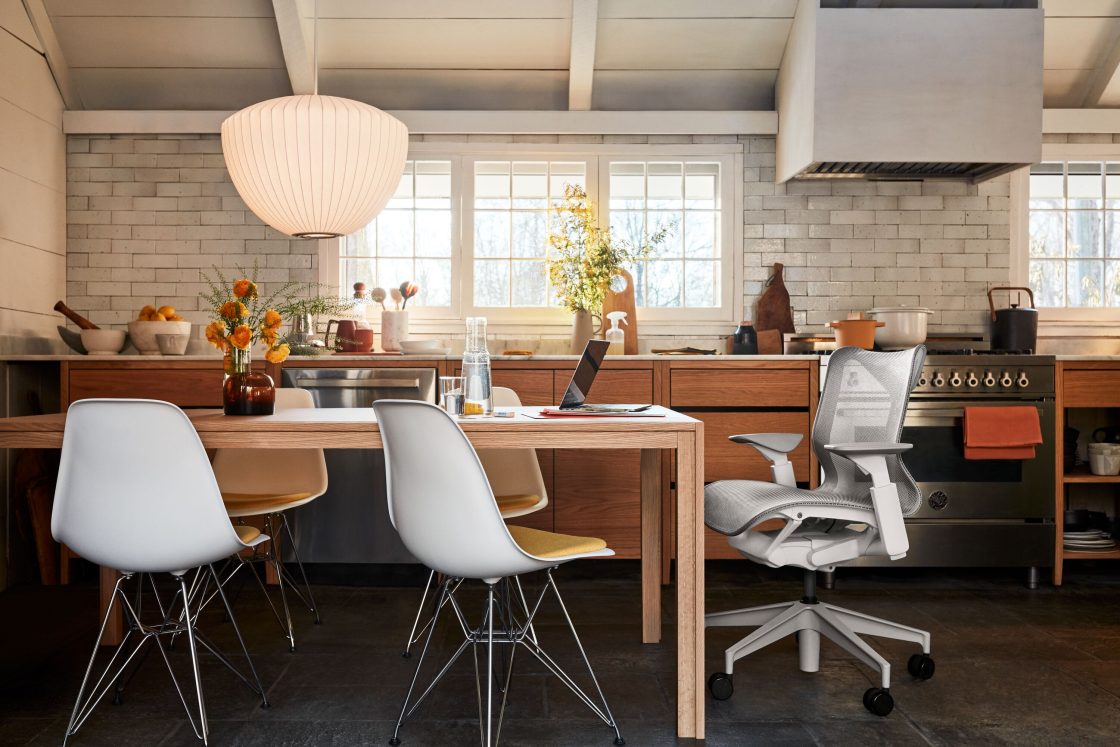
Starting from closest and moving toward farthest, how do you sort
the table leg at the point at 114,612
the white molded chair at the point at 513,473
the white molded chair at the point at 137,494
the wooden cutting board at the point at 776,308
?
the white molded chair at the point at 137,494
the table leg at the point at 114,612
the white molded chair at the point at 513,473
the wooden cutting board at the point at 776,308

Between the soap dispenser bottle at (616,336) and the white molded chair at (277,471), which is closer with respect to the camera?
the white molded chair at (277,471)

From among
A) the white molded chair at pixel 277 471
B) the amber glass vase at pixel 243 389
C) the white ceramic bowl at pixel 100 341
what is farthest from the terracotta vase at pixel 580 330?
the white ceramic bowl at pixel 100 341

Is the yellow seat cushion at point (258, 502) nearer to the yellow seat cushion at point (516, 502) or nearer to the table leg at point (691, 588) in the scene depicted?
the yellow seat cushion at point (516, 502)

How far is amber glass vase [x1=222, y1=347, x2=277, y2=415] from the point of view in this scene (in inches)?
104

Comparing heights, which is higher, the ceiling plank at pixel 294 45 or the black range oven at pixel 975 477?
the ceiling plank at pixel 294 45

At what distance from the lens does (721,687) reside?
8.37ft

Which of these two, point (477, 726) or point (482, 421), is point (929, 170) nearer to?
point (482, 421)

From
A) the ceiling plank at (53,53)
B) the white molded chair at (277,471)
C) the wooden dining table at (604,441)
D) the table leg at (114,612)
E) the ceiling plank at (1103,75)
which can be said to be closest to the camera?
the wooden dining table at (604,441)

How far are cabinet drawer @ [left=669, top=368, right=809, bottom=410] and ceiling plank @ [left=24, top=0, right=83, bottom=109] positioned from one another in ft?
12.0

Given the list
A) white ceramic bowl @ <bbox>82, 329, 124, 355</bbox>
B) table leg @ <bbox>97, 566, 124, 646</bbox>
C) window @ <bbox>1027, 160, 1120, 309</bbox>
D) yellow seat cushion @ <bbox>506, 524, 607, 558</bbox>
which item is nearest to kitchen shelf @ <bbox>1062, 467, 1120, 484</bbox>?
window @ <bbox>1027, 160, 1120, 309</bbox>

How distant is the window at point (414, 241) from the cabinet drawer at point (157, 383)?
1044 millimetres

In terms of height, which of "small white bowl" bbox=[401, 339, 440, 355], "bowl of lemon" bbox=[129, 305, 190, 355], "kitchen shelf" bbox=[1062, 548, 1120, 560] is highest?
"bowl of lemon" bbox=[129, 305, 190, 355]

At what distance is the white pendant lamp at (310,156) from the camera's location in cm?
263

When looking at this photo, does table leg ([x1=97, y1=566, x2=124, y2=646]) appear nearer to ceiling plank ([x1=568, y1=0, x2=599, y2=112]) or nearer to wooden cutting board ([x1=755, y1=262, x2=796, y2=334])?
ceiling plank ([x1=568, y1=0, x2=599, y2=112])
